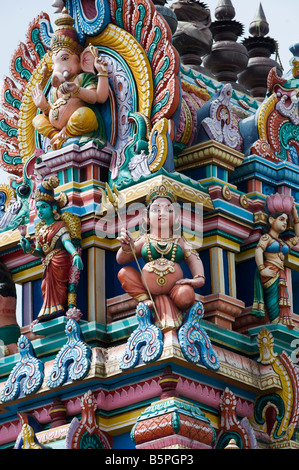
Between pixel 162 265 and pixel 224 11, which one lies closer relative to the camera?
pixel 162 265

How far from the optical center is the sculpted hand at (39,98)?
1000 inches

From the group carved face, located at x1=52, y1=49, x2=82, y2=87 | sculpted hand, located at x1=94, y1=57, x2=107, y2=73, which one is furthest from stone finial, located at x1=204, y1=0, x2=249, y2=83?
sculpted hand, located at x1=94, y1=57, x2=107, y2=73

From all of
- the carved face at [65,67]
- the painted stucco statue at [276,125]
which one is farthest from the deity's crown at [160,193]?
the carved face at [65,67]

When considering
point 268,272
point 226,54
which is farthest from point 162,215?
point 226,54

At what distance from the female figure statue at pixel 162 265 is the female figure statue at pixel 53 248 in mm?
857

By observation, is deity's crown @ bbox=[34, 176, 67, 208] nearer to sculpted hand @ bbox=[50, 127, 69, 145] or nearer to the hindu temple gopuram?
the hindu temple gopuram

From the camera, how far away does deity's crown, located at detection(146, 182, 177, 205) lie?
23.1 meters

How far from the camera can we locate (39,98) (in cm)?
2544

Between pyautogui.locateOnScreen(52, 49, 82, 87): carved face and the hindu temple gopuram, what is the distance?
32 millimetres

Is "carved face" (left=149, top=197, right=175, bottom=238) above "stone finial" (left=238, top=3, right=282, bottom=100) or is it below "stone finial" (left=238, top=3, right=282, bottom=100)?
below

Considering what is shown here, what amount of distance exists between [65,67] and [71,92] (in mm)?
512

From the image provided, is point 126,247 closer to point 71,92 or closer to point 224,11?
point 71,92

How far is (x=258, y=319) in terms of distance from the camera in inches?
952

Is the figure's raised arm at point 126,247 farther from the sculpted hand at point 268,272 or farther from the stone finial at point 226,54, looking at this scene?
the stone finial at point 226,54
